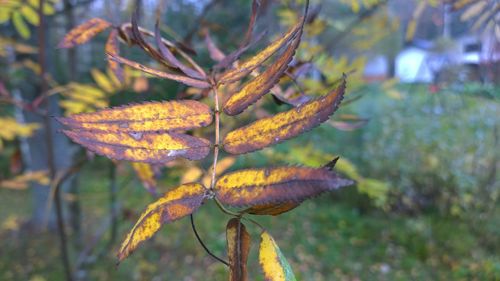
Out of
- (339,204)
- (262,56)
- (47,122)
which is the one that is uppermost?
(262,56)

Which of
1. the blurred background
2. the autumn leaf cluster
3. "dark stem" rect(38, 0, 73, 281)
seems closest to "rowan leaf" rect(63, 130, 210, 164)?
the autumn leaf cluster

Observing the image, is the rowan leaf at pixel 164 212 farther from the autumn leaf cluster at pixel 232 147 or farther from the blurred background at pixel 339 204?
the blurred background at pixel 339 204

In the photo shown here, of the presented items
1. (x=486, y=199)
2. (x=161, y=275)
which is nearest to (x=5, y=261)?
(x=161, y=275)

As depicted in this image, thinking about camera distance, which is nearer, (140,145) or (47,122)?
(140,145)

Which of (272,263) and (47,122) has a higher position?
(272,263)

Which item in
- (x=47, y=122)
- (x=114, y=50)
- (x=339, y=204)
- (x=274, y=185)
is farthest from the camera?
(x=339, y=204)

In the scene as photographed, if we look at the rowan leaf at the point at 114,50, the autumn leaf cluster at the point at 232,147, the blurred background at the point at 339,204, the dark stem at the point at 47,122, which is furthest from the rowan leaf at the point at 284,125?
the blurred background at the point at 339,204

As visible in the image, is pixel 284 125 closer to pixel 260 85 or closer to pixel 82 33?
pixel 260 85

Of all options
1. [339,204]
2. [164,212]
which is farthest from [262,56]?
[339,204]
